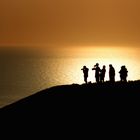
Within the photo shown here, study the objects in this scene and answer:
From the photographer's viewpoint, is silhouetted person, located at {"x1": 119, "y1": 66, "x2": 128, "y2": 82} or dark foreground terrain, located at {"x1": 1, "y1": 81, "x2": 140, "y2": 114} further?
silhouetted person, located at {"x1": 119, "y1": 66, "x2": 128, "y2": 82}

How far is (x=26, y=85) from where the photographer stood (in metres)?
181

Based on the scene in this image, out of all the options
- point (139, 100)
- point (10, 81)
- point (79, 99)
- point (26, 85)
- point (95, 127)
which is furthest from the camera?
point (10, 81)

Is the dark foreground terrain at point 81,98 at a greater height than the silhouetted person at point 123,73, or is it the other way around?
the silhouetted person at point 123,73

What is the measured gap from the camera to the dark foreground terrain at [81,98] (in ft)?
111

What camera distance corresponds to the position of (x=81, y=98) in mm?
35406

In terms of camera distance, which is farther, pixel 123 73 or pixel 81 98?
pixel 123 73

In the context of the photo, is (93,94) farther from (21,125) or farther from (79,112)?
(21,125)

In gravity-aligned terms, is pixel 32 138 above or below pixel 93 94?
below

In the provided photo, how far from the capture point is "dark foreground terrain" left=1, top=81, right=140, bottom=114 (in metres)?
33.8

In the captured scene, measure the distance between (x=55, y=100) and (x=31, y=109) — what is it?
6.91 ft

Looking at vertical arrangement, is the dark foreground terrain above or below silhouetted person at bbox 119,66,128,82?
below

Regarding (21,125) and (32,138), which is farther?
(21,125)

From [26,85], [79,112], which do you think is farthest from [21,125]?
[26,85]

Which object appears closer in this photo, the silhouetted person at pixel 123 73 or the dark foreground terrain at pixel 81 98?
the dark foreground terrain at pixel 81 98
